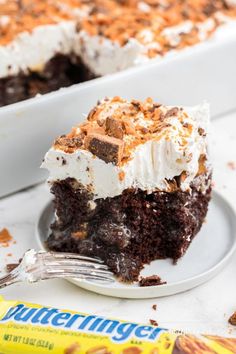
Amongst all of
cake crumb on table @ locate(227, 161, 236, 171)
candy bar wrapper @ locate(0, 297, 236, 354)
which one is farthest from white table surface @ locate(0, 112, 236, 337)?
cake crumb on table @ locate(227, 161, 236, 171)

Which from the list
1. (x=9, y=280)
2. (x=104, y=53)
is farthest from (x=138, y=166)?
(x=104, y=53)

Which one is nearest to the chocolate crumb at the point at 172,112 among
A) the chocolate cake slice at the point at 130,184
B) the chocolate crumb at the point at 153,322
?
the chocolate cake slice at the point at 130,184

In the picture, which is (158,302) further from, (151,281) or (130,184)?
(130,184)

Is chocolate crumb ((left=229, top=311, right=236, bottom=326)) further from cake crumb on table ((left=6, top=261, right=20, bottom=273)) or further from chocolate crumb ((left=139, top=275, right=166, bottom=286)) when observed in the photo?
cake crumb on table ((left=6, top=261, right=20, bottom=273))

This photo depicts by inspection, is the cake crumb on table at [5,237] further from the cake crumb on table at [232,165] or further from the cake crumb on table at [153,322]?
the cake crumb on table at [232,165]

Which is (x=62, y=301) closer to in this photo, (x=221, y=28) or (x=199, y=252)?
(x=199, y=252)
